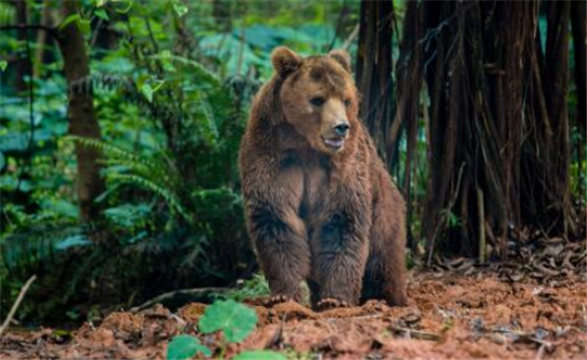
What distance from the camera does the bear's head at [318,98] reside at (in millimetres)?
5652

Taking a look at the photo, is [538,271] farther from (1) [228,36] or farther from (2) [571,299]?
(1) [228,36]

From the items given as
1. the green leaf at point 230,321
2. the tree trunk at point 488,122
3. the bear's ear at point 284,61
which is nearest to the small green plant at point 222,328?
the green leaf at point 230,321

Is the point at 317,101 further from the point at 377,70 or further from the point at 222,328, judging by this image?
the point at 222,328

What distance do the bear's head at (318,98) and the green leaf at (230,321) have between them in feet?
7.20

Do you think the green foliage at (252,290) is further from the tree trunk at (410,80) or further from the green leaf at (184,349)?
the green leaf at (184,349)

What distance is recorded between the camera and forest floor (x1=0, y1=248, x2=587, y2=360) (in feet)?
12.3

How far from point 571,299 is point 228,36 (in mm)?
9742

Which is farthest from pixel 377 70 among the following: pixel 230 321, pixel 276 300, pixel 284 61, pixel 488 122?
pixel 230 321

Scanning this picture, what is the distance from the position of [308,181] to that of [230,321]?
8.07 feet

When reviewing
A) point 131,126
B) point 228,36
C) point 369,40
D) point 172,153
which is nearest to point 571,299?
point 369,40

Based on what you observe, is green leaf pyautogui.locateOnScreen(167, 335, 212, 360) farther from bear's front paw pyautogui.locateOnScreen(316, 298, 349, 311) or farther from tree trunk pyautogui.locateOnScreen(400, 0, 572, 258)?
tree trunk pyautogui.locateOnScreen(400, 0, 572, 258)

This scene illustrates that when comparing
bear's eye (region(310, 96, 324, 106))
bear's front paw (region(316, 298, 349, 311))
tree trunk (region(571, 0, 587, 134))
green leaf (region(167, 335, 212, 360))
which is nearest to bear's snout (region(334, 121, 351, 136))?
bear's eye (region(310, 96, 324, 106))

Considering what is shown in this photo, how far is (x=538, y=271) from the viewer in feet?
22.2

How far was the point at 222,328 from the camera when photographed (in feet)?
11.6
